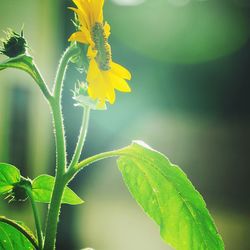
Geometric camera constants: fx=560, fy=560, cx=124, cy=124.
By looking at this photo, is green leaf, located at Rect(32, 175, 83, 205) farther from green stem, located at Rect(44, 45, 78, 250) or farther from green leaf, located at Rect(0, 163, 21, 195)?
green stem, located at Rect(44, 45, 78, 250)

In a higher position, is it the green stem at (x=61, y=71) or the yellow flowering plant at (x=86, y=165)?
the green stem at (x=61, y=71)

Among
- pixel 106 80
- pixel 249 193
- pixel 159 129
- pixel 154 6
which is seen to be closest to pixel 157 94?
pixel 159 129

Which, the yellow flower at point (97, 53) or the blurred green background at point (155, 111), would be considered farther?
the blurred green background at point (155, 111)

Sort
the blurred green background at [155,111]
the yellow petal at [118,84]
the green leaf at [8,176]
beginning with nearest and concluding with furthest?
the green leaf at [8,176]
the yellow petal at [118,84]
the blurred green background at [155,111]

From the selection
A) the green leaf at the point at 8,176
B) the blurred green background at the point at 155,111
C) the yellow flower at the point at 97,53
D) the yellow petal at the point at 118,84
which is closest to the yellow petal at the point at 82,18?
the yellow flower at the point at 97,53

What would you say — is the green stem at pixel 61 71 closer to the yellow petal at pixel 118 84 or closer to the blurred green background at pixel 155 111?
the yellow petal at pixel 118 84

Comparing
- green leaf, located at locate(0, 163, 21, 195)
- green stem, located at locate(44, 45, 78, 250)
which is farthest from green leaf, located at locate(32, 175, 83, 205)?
green stem, located at locate(44, 45, 78, 250)
